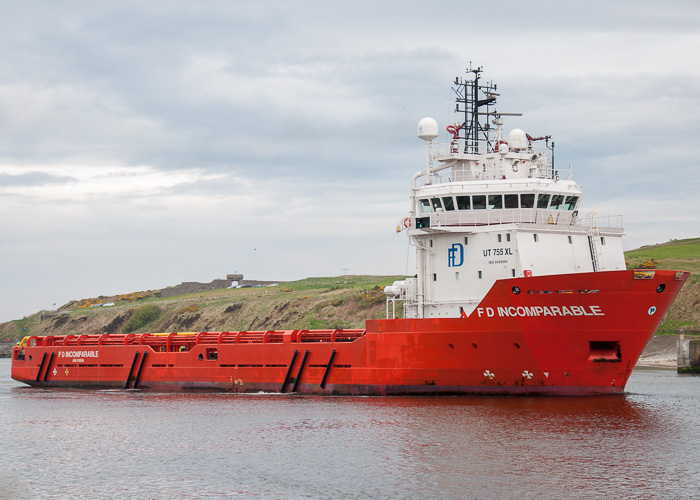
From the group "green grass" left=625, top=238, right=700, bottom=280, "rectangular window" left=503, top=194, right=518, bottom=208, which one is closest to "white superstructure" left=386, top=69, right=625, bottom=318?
"rectangular window" left=503, top=194, right=518, bottom=208

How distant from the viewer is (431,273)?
98.8 feet

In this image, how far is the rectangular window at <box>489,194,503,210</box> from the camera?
29.5 metres

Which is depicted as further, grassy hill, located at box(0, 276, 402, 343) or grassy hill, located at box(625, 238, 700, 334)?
grassy hill, located at box(0, 276, 402, 343)

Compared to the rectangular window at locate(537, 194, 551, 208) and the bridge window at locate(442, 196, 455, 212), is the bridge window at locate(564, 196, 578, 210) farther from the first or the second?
the bridge window at locate(442, 196, 455, 212)

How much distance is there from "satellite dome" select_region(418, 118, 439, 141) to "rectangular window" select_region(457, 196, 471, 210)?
2973mm

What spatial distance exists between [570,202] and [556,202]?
0.83 metres

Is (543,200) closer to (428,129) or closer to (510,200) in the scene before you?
(510,200)

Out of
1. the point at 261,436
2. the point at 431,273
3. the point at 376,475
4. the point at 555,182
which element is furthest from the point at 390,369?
the point at 376,475

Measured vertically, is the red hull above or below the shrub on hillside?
below

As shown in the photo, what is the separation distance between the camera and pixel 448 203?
1194 inches

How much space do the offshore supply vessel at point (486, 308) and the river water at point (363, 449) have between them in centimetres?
101

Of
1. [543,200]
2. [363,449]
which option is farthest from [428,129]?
[363,449]

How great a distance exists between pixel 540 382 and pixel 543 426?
13.1ft

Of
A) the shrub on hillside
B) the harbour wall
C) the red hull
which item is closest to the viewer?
the red hull
